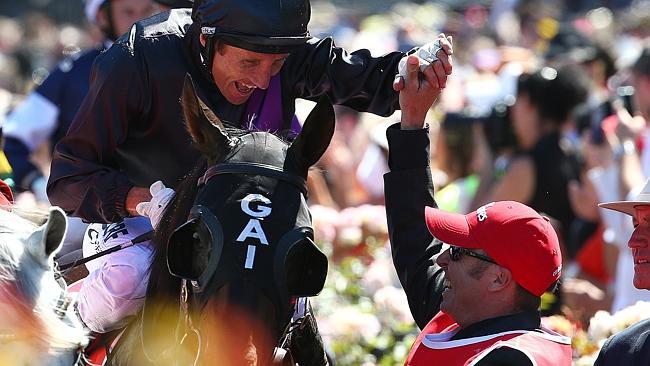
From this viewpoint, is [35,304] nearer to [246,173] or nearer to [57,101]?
[246,173]

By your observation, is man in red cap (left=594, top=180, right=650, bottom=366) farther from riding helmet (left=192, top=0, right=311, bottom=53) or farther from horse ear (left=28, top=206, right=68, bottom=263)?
horse ear (left=28, top=206, right=68, bottom=263)

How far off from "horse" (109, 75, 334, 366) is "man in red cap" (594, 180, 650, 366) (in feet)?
2.99

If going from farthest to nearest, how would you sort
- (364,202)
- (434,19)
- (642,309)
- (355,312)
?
(434,19)
(364,202)
(355,312)
(642,309)

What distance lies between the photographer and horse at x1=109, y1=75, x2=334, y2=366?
9.37ft

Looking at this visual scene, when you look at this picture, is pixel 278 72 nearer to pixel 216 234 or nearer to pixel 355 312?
pixel 216 234

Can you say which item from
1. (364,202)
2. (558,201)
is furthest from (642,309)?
(364,202)

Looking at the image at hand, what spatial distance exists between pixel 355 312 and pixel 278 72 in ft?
7.41

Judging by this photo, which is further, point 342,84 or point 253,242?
point 342,84

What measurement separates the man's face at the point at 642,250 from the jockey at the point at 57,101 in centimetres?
276

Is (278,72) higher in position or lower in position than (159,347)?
higher

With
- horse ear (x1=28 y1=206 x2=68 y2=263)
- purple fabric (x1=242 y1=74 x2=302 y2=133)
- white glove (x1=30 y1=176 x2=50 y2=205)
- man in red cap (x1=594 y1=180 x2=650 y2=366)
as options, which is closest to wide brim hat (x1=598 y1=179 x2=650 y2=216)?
man in red cap (x1=594 y1=180 x2=650 y2=366)

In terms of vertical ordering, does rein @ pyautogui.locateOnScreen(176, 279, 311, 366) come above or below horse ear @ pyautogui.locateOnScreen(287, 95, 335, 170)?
below

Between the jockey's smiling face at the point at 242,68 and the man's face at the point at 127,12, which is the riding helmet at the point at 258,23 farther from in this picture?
the man's face at the point at 127,12

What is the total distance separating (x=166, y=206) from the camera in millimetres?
3279
